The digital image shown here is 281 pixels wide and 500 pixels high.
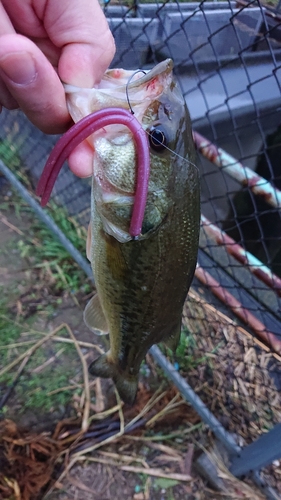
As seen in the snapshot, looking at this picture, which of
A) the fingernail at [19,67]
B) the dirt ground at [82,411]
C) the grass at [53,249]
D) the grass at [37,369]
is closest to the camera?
the fingernail at [19,67]

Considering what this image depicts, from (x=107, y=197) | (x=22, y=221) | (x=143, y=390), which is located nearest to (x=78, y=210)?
(x=22, y=221)

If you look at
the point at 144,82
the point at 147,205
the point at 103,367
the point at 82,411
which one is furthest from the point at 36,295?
the point at 144,82

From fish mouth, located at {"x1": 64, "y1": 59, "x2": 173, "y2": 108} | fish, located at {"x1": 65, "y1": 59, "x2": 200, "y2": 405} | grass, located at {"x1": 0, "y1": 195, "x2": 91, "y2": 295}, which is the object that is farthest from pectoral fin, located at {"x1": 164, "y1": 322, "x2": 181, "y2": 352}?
grass, located at {"x1": 0, "y1": 195, "x2": 91, "y2": 295}

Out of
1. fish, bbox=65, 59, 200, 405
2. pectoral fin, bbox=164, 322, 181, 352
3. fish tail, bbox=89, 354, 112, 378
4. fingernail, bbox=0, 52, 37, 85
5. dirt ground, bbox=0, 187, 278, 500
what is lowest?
dirt ground, bbox=0, 187, 278, 500

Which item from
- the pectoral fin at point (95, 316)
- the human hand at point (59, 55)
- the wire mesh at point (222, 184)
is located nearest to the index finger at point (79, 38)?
the human hand at point (59, 55)

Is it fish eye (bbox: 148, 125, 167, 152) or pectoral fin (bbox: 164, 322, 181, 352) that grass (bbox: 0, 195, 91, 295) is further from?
fish eye (bbox: 148, 125, 167, 152)

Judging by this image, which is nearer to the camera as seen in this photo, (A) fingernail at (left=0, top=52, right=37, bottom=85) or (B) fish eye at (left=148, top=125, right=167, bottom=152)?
(A) fingernail at (left=0, top=52, right=37, bottom=85)

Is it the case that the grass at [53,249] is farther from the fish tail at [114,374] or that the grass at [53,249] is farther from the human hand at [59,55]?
the human hand at [59,55]
